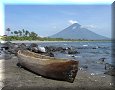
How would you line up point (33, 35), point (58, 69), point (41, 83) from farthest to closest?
point (33, 35), point (58, 69), point (41, 83)

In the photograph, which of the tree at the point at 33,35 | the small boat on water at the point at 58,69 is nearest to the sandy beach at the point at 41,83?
the small boat on water at the point at 58,69

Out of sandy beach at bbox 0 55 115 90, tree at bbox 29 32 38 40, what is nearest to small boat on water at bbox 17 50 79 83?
sandy beach at bbox 0 55 115 90

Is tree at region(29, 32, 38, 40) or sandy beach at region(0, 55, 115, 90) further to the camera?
tree at region(29, 32, 38, 40)

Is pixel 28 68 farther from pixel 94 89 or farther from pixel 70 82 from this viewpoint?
pixel 94 89

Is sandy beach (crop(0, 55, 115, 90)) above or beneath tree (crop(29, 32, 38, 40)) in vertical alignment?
beneath

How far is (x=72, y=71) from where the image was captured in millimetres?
15789

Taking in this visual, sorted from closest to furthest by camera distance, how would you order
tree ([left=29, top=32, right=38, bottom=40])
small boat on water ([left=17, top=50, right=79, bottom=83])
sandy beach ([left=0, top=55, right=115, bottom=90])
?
sandy beach ([left=0, top=55, right=115, bottom=90]), small boat on water ([left=17, top=50, right=79, bottom=83]), tree ([left=29, top=32, right=38, bottom=40])

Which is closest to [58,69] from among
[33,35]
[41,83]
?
[41,83]

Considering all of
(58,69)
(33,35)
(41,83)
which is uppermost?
(33,35)

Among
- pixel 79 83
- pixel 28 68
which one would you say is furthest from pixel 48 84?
pixel 28 68

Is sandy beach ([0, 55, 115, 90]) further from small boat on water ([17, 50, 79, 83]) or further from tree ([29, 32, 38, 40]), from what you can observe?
tree ([29, 32, 38, 40])

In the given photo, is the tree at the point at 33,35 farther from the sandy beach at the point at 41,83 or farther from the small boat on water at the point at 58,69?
the sandy beach at the point at 41,83

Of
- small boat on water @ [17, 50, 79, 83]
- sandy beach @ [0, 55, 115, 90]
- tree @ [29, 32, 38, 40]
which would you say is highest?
tree @ [29, 32, 38, 40]

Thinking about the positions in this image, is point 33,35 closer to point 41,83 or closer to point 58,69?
point 58,69
